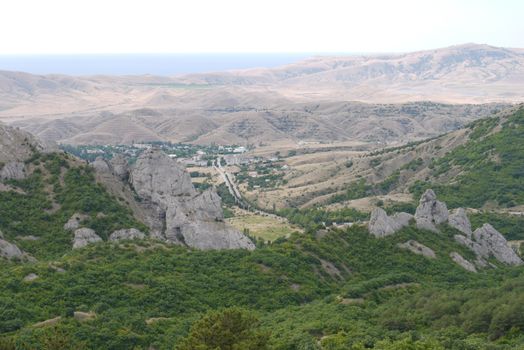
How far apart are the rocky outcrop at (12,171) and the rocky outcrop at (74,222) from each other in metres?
9.90

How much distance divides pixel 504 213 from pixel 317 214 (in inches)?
1509

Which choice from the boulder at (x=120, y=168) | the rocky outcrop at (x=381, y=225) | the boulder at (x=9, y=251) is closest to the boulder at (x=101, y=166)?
the boulder at (x=120, y=168)

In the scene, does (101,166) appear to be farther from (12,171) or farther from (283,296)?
(283,296)

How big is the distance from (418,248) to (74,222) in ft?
125

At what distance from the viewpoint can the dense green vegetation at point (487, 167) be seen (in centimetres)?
12162

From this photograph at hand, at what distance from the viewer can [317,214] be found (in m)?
131

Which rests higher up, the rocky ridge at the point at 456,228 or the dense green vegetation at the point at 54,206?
the dense green vegetation at the point at 54,206

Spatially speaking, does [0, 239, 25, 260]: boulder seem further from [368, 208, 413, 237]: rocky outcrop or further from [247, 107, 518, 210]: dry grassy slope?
[247, 107, 518, 210]: dry grassy slope

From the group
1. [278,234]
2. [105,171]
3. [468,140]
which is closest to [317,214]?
[278,234]

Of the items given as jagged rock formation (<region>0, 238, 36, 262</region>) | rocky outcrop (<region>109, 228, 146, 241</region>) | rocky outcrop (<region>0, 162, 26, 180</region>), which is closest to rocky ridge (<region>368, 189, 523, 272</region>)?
rocky outcrop (<region>109, 228, 146, 241</region>)

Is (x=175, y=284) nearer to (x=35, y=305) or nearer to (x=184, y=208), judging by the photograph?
(x=35, y=305)

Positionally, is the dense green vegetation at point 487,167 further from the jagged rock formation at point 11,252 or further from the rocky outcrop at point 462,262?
the jagged rock formation at point 11,252

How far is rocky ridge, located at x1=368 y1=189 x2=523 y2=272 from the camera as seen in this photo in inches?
2808

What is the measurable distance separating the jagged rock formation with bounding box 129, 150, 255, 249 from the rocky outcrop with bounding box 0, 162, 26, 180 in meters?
14.3
